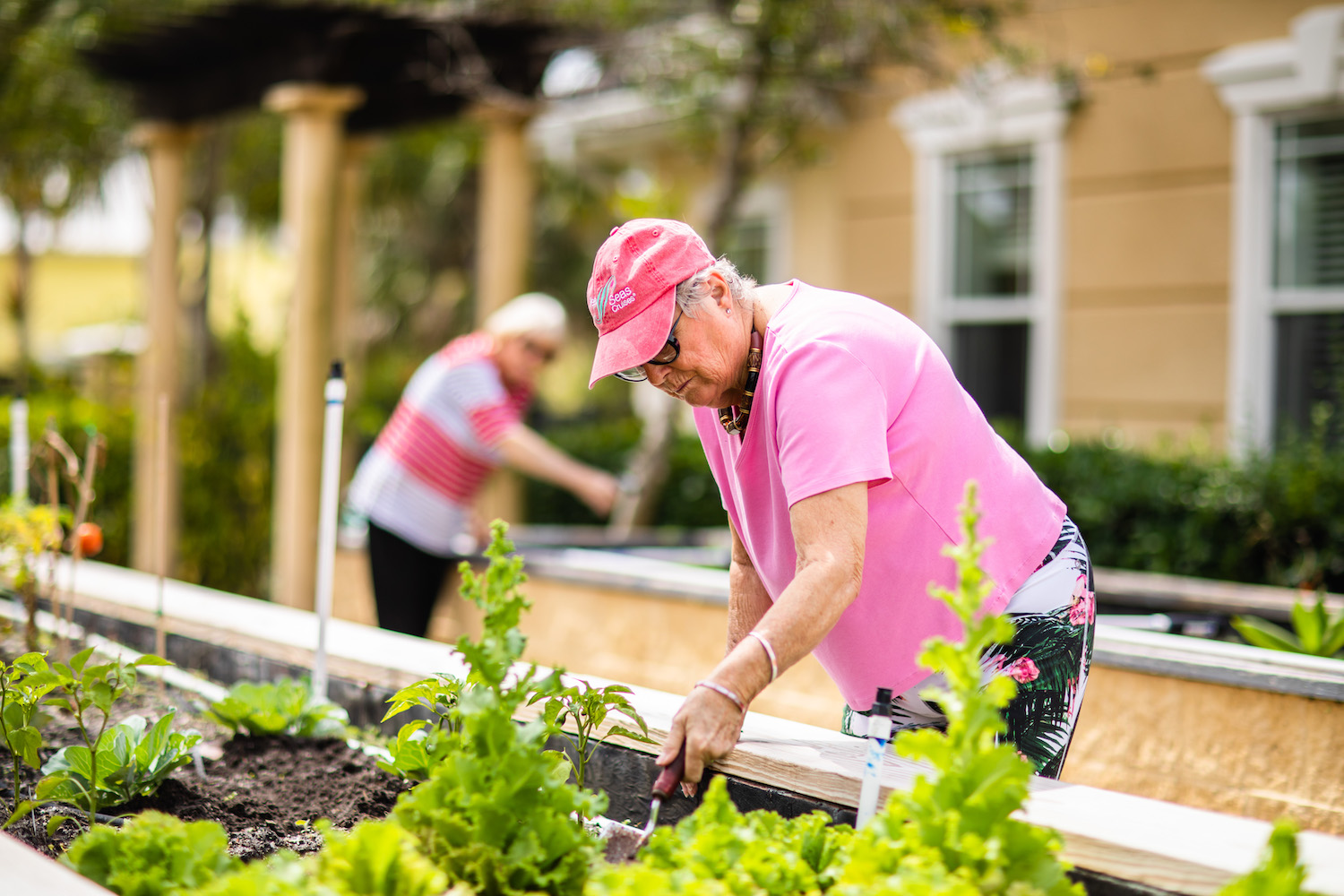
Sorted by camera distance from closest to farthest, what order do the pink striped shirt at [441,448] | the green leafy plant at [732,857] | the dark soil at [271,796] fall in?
the green leafy plant at [732,857]
the dark soil at [271,796]
the pink striped shirt at [441,448]

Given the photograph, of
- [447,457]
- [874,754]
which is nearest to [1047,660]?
[874,754]

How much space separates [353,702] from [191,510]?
5106mm

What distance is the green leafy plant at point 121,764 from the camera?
2.50 meters

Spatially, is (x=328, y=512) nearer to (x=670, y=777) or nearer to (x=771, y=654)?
(x=670, y=777)

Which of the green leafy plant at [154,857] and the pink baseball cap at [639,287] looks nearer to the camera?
the green leafy plant at [154,857]

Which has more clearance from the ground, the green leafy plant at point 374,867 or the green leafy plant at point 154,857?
the green leafy plant at point 374,867

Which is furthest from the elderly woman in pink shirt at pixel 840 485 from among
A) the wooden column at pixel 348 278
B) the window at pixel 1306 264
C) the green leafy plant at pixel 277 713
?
the wooden column at pixel 348 278

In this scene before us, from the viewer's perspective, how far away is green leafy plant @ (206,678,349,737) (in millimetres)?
3094

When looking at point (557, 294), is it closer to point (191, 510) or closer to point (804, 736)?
point (191, 510)

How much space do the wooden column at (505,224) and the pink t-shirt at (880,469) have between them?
439cm

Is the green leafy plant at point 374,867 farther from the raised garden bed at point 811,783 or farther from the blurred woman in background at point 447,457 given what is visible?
the blurred woman in background at point 447,457

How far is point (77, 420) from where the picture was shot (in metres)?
8.69

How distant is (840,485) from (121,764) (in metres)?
1.62

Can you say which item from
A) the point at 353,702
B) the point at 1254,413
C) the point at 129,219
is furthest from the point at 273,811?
the point at 129,219
